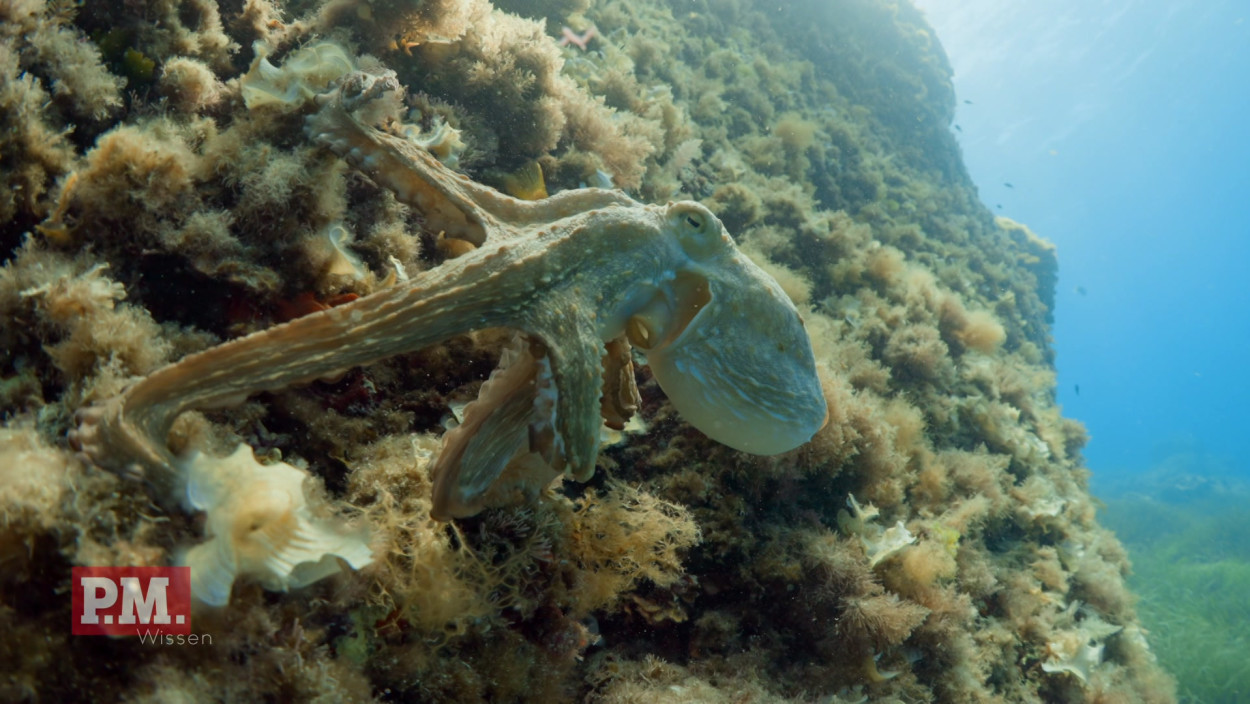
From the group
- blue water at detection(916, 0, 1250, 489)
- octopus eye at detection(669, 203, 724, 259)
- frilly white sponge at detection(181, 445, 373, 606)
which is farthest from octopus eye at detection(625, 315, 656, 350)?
blue water at detection(916, 0, 1250, 489)

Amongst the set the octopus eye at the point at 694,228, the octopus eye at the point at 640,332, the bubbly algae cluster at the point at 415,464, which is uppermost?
the octopus eye at the point at 694,228

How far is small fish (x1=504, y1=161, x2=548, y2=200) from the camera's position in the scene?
4266mm

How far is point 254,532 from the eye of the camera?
161cm

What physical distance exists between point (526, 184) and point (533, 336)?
2.71 m

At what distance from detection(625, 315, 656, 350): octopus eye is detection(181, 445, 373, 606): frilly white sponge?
1542 millimetres

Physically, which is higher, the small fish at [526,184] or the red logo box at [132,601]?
the small fish at [526,184]

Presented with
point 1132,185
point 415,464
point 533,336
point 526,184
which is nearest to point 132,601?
point 415,464

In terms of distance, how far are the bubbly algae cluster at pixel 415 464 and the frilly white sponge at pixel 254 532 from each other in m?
0.01

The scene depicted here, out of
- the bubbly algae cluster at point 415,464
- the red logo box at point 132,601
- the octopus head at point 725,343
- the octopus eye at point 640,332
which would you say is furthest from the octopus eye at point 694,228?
the red logo box at point 132,601

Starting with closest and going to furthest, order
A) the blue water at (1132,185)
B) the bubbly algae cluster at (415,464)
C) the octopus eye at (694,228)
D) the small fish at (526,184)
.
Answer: the bubbly algae cluster at (415,464)
the octopus eye at (694,228)
the small fish at (526,184)
the blue water at (1132,185)

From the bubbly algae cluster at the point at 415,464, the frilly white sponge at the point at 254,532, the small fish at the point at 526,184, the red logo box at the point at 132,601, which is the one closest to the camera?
the red logo box at the point at 132,601

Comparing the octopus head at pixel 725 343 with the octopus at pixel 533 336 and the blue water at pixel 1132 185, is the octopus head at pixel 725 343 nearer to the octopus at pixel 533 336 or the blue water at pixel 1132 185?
the octopus at pixel 533 336

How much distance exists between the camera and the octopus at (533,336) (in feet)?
5.64

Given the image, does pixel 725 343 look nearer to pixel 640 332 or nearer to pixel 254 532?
pixel 640 332
